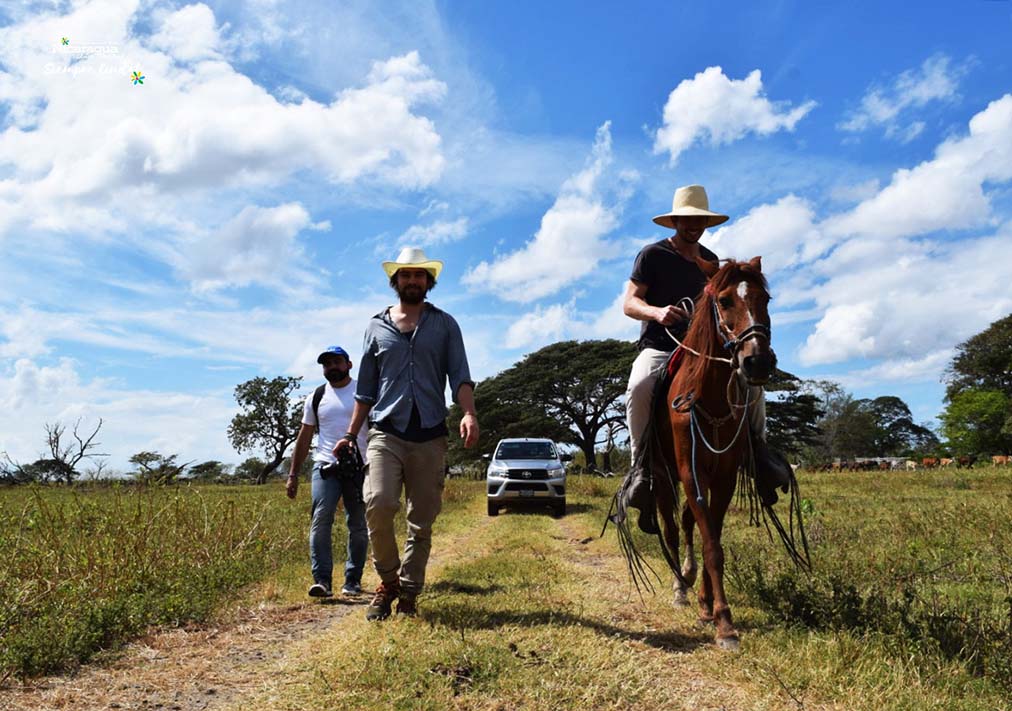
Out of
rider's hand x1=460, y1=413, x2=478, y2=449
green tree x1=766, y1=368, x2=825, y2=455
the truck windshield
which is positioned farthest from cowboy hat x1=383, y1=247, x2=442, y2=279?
green tree x1=766, y1=368, x2=825, y2=455

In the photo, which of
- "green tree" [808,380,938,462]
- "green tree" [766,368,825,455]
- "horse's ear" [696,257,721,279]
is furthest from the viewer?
"green tree" [808,380,938,462]

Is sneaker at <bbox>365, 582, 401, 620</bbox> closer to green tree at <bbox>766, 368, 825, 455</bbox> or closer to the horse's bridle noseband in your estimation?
the horse's bridle noseband

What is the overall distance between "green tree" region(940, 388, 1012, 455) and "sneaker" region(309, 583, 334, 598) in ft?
187

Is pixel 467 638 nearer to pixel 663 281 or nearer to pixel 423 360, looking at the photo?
pixel 423 360

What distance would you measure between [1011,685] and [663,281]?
3136 mm

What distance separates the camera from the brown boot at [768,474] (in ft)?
16.5

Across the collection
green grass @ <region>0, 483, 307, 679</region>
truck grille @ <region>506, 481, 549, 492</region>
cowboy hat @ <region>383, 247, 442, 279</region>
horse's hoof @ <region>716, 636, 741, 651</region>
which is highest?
cowboy hat @ <region>383, 247, 442, 279</region>

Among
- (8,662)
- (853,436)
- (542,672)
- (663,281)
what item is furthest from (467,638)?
(853,436)

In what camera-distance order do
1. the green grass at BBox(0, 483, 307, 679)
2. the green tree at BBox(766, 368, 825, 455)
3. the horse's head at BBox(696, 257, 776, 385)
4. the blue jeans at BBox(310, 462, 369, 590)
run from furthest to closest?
the green tree at BBox(766, 368, 825, 455)
the blue jeans at BBox(310, 462, 369, 590)
the green grass at BBox(0, 483, 307, 679)
the horse's head at BBox(696, 257, 776, 385)

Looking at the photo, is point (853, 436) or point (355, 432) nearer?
point (355, 432)

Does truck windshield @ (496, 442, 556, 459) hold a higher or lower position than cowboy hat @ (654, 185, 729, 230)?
lower

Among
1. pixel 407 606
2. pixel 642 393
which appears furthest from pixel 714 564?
pixel 407 606

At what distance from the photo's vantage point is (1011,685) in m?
3.33

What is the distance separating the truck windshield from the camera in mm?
16688
